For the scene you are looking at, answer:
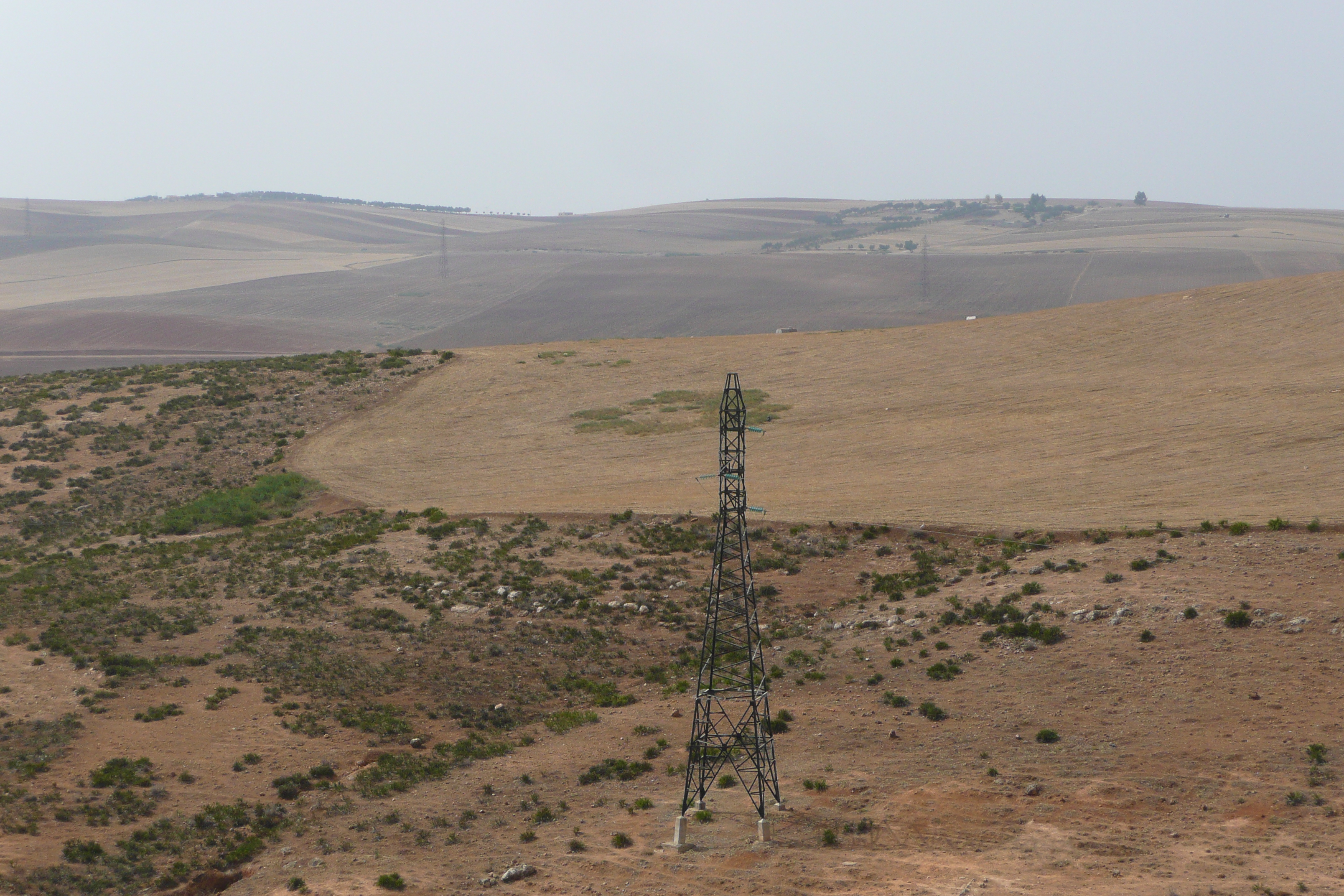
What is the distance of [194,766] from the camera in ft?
77.7

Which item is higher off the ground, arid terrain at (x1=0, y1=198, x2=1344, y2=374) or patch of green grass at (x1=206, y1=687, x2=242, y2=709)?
arid terrain at (x1=0, y1=198, x2=1344, y2=374)

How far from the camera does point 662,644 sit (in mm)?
31156

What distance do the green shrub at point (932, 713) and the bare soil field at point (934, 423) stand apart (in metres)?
13.1

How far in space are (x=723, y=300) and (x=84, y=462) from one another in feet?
337

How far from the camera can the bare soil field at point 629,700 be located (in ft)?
63.5

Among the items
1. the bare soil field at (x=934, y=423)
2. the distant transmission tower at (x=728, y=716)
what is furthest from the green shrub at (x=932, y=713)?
the bare soil field at (x=934, y=423)

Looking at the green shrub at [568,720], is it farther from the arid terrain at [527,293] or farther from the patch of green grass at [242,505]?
the arid terrain at [527,293]

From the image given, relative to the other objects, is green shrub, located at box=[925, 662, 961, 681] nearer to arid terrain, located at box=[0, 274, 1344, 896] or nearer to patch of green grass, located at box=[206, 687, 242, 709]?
arid terrain, located at box=[0, 274, 1344, 896]

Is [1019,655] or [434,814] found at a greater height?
[1019,655]

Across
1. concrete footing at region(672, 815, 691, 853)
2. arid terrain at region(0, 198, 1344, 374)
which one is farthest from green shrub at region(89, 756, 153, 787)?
arid terrain at region(0, 198, 1344, 374)

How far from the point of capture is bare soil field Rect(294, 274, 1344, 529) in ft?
133

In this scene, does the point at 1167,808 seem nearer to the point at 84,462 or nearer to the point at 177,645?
the point at 177,645

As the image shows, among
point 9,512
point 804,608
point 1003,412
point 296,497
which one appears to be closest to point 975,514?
point 804,608

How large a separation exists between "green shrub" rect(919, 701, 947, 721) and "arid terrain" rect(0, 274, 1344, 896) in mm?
403
